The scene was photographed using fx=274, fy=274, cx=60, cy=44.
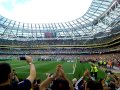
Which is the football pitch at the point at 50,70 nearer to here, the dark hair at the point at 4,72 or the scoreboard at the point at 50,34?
the dark hair at the point at 4,72

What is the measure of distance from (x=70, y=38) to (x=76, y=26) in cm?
2313

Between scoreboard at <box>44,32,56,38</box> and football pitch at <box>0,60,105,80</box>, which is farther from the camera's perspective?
scoreboard at <box>44,32,56,38</box>

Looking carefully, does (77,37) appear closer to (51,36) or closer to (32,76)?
(51,36)

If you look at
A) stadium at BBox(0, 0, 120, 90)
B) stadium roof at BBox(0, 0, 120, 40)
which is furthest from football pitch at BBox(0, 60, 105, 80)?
stadium at BBox(0, 0, 120, 90)

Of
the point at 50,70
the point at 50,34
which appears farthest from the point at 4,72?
the point at 50,34

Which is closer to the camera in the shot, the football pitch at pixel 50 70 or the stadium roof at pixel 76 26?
the football pitch at pixel 50 70

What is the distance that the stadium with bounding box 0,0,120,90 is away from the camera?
67625mm

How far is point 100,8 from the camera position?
61.7 m

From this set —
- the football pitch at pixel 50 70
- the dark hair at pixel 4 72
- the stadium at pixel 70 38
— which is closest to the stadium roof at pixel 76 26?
the stadium at pixel 70 38

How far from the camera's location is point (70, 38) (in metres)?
110

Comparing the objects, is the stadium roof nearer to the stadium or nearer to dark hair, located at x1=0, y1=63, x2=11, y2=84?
the stadium

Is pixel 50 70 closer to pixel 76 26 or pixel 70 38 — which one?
pixel 76 26

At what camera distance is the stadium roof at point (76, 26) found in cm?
5992

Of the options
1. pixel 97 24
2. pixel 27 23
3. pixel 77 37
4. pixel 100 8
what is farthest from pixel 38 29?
pixel 100 8
